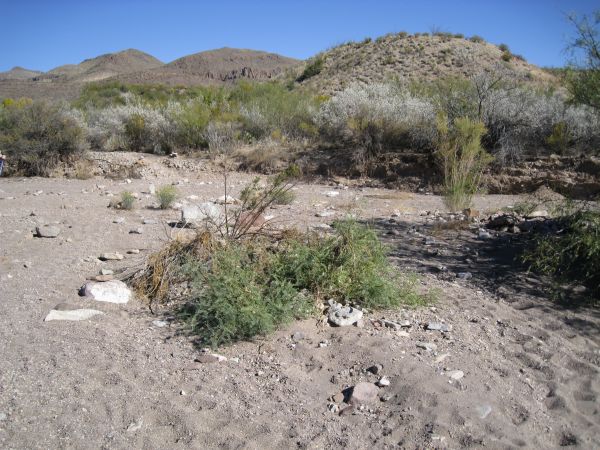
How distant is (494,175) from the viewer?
1266cm

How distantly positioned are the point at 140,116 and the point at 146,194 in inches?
307

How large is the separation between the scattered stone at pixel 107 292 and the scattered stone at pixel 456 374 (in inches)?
119

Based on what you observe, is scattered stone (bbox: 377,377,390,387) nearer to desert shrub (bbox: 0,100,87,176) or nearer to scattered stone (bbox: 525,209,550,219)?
scattered stone (bbox: 525,209,550,219)

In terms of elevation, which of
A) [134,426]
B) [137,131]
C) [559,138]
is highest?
[559,138]

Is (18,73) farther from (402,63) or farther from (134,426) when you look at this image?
(134,426)

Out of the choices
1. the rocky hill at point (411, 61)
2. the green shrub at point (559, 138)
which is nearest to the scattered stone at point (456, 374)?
the green shrub at point (559, 138)

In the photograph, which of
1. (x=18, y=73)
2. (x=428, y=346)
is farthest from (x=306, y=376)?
(x=18, y=73)


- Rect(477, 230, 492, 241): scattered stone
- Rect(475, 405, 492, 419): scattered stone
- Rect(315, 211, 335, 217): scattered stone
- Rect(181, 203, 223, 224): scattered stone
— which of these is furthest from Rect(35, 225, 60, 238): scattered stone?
Rect(475, 405, 492, 419): scattered stone

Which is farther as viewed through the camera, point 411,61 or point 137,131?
point 411,61

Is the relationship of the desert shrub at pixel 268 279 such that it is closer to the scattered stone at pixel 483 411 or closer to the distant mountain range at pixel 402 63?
the scattered stone at pixel 483 411

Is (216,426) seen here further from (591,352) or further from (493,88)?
(493,88)

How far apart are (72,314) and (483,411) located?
3436mm

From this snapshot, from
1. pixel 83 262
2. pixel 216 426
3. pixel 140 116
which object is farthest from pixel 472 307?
pixel 140 116

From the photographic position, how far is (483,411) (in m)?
3.40
